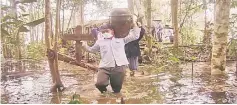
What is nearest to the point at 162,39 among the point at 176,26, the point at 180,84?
the point at 176,26

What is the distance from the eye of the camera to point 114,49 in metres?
3.26

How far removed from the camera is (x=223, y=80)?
4168mm

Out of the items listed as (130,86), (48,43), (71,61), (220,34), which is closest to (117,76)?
(130,86)

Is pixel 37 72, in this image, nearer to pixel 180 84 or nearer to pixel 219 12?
pixel 180 84

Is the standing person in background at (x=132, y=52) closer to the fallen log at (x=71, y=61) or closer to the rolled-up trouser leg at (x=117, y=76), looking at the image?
the fallen log at (x=71, y=61)

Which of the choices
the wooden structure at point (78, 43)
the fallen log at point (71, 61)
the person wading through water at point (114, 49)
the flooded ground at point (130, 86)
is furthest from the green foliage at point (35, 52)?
the person wading through water at point (114, 49)

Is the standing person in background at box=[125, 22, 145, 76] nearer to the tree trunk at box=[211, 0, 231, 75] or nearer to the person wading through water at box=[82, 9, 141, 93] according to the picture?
the person wading through water at box=[82, 9, 141, 93]

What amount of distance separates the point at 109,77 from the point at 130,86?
2.03 ft

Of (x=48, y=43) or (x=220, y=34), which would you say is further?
(x=220, y=34)

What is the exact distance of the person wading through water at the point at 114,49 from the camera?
326 cm

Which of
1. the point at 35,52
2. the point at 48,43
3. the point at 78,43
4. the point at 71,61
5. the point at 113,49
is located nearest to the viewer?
the point at 113,49

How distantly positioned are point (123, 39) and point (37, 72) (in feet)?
5.54

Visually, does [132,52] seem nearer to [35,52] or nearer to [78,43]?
[78,43]

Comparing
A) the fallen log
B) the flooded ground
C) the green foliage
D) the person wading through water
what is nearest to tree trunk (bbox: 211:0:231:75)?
the flooded ground
